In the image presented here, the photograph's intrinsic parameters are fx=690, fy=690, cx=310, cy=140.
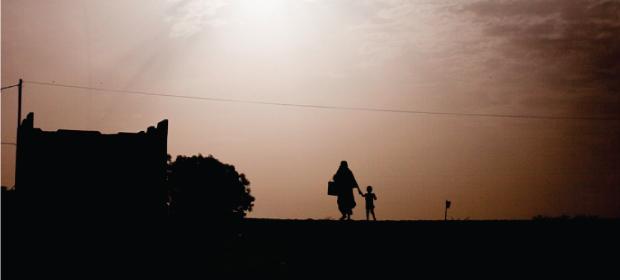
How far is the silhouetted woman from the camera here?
1919cm

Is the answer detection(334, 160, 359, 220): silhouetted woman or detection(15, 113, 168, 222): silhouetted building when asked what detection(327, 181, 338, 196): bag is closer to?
detection(334, 160, 359, 220): silhouetted woman

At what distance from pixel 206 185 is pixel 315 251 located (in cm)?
6280

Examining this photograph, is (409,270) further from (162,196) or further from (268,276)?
(162,196)

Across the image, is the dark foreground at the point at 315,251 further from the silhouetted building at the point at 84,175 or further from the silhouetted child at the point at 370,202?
the silhouetted child at the point at 370,202

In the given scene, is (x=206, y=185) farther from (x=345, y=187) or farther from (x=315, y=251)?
(x=315, y=251)

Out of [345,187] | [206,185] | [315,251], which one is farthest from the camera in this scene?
[206,185]

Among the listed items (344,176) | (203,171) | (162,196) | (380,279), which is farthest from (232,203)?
(380,279)

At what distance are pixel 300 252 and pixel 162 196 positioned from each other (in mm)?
3342

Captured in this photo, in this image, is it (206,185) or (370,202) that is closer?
(370,202)

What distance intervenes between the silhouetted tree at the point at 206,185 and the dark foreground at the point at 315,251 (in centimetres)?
5691

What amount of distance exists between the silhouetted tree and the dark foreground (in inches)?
2241

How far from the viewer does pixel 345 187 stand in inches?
757

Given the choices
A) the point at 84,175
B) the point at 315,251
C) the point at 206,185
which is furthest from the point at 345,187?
the point at 206,185

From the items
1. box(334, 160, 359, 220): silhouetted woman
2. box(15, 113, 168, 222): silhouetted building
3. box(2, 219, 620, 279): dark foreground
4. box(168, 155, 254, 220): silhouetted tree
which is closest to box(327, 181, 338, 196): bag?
box(334, 160, 359, 220): silhouetted woman
